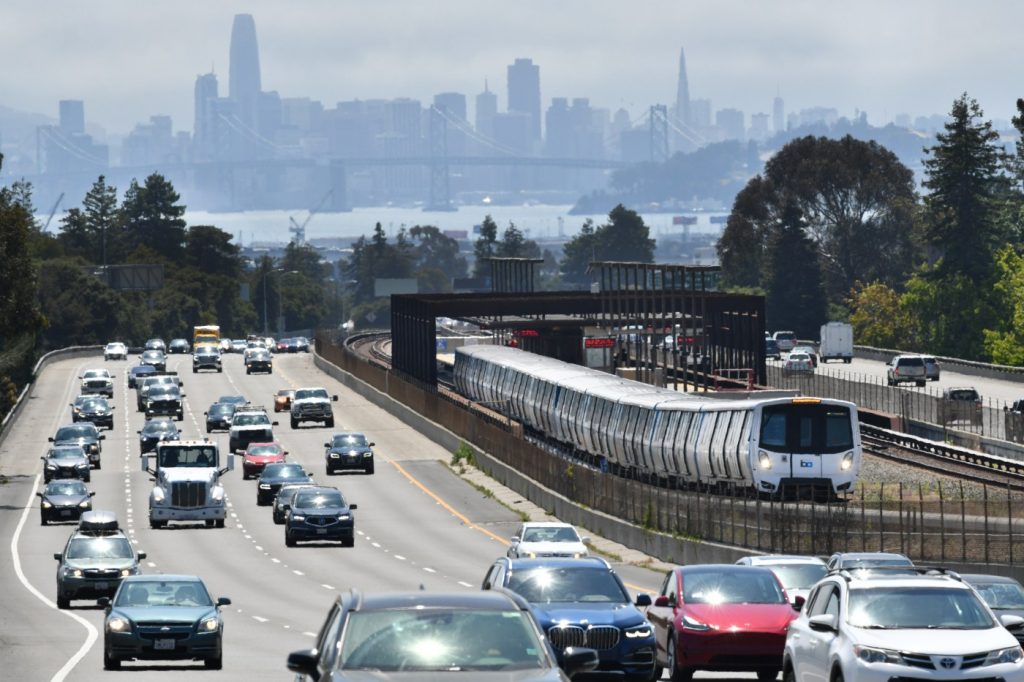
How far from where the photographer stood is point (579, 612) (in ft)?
76.8

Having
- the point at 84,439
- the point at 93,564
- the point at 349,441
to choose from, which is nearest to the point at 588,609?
the point at 93,564

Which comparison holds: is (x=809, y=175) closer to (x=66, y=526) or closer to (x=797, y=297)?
(x=797, y=297)

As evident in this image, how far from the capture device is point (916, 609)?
64.2ft

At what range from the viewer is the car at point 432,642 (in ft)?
46.4

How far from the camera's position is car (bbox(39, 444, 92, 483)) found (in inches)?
2960

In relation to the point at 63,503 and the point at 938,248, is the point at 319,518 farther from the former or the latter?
the point at 938,248

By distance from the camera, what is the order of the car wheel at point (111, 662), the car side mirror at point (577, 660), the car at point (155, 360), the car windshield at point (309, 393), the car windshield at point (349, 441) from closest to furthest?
the car side mirror at point (577, 660) < the car wheel at point (111, 662) < the car windshield at point (349, 441) < the car windshield at point (309, 393) < the car at point (155, 360)

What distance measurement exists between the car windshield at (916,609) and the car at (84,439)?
6496 centimetres

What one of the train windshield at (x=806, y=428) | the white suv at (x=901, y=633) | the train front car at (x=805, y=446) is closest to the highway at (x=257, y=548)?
the white suv at (x=901, y=633)

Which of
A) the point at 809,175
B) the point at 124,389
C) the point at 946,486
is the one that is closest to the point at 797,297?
the point at 809,175

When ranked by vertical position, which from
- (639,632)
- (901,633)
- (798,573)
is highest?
(901,633)

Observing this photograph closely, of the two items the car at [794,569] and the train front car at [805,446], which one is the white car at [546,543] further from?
the car at [794,569]

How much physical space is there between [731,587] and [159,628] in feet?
27.2

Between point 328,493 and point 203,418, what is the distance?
46.9m
